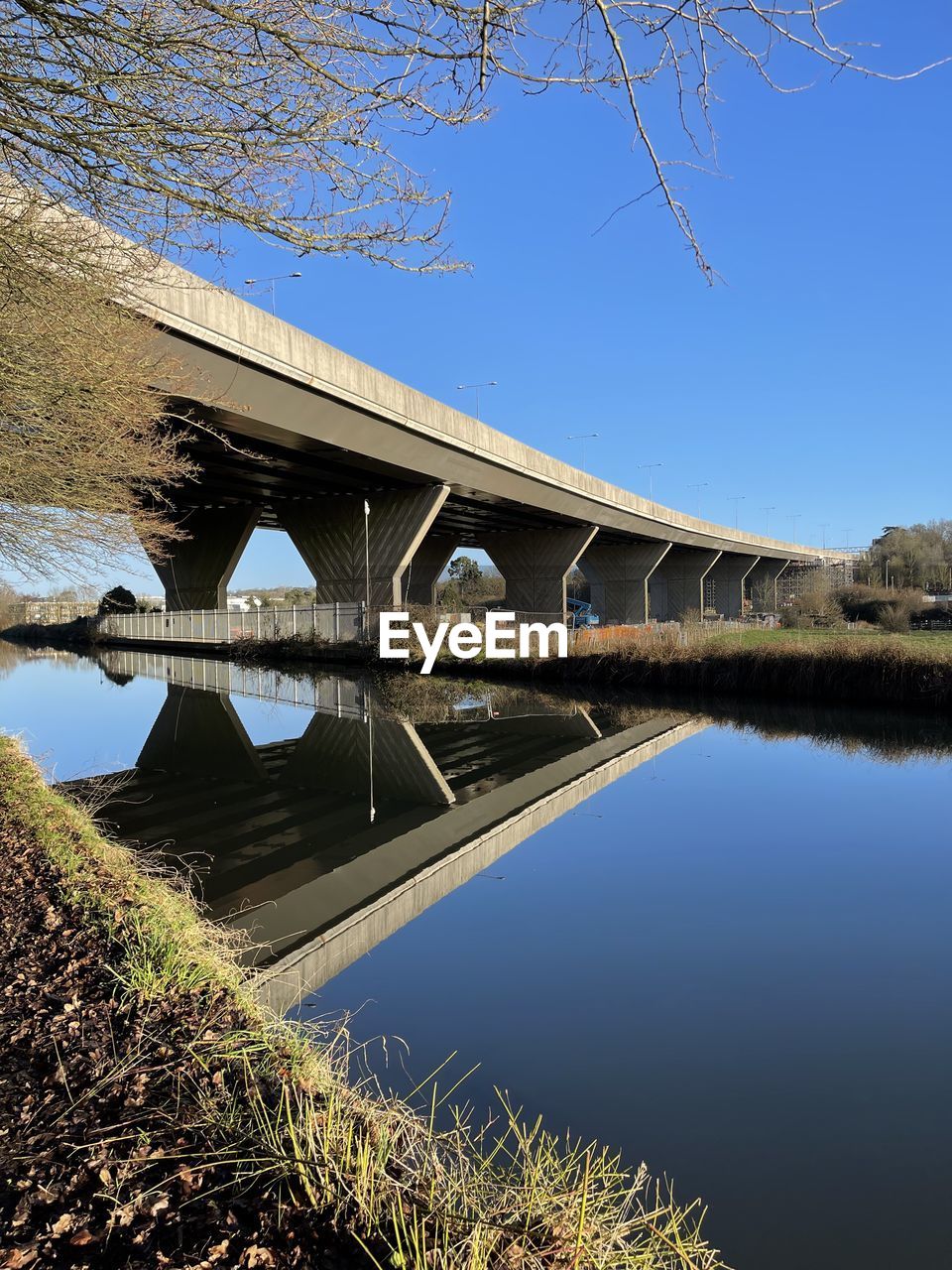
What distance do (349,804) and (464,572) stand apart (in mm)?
70925

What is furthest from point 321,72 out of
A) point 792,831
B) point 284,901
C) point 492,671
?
point 492,671

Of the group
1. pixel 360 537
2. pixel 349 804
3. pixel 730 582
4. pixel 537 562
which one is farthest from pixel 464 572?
pixel 349 804

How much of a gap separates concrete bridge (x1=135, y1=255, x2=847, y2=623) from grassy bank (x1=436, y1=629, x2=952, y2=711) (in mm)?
7247

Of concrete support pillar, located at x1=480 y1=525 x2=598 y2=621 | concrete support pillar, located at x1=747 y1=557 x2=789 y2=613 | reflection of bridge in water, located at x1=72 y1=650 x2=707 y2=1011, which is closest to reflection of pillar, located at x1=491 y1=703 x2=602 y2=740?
reflection of bridge in water, located at x1=72 y1=650 x2=707 y2=1011

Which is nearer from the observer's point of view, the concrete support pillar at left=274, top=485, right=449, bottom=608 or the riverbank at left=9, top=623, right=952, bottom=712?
the riverbank at left=9, top=623, right=952, bottom=712

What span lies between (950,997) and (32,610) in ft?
273

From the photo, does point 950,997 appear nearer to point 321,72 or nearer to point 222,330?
point 321,72

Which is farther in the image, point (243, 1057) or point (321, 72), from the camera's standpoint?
point (321, 72)

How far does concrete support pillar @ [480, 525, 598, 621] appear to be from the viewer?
44.5m

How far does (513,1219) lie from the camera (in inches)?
93.1

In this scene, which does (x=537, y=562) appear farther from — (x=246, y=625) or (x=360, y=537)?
(x=360, y=537)

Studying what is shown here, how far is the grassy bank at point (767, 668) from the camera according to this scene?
18188mm

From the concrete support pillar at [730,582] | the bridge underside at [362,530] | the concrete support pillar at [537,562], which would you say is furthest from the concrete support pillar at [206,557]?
the concrete support pillar at [730,582]

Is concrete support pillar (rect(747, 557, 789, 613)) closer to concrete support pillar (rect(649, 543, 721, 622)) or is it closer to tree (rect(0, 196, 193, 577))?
concrete support pillar (rect(649, 543, 721, 622))
